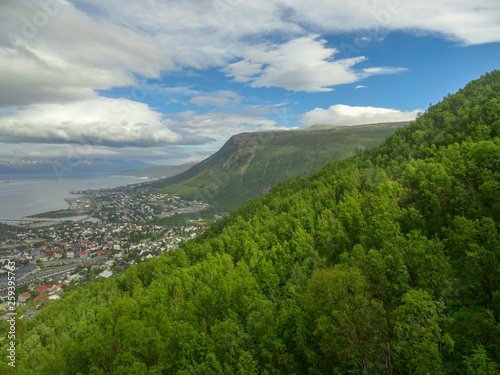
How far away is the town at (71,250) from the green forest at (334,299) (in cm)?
4274

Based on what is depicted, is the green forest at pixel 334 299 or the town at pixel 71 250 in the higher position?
the green forest at pixel 334 299

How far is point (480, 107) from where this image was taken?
6475cm

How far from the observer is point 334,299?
74.5 feet

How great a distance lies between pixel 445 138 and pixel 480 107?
12.3 meters

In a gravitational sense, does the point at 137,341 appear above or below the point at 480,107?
below

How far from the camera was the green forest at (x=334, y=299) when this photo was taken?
752 inches

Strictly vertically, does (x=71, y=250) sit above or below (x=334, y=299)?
below

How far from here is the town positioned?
9281 cm

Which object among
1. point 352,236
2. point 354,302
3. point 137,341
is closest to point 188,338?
point 137,341

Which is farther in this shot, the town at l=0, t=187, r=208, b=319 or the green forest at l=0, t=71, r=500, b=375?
the town at l=0, t=187, r=208, b=319

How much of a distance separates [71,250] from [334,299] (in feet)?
488

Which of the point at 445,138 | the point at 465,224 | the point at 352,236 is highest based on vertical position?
the point at 445,138

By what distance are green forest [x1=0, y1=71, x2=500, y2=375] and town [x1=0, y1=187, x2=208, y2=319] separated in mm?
42740

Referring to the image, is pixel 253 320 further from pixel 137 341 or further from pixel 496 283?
pixel 496 283
